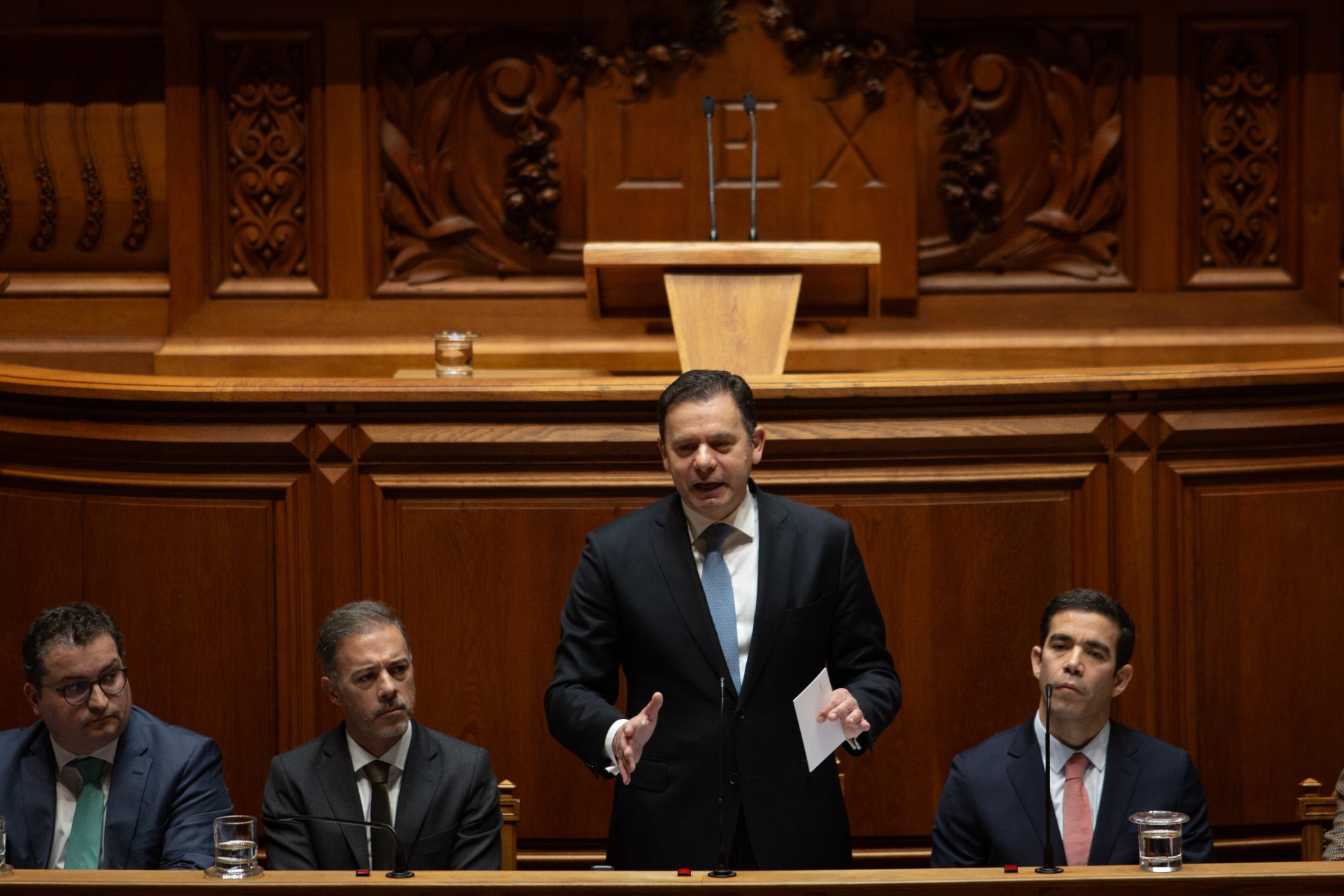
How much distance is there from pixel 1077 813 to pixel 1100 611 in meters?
0.38

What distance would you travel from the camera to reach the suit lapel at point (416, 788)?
293cm

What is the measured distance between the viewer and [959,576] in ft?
12.9

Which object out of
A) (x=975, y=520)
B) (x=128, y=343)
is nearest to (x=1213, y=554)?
(x=975, y=520)

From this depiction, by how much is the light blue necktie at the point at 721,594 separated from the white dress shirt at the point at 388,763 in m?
0.62

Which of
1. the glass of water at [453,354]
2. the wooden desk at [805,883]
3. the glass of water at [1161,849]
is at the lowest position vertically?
the wooden desk at [805,883]

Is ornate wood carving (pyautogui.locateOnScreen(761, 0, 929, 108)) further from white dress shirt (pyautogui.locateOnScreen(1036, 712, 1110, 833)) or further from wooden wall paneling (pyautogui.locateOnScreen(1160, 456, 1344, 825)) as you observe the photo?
white dress shirt (pyautogui.locateOnScreen(1036, 712, 1110, 833))

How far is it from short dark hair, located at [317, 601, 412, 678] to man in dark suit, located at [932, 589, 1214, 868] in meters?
1.10

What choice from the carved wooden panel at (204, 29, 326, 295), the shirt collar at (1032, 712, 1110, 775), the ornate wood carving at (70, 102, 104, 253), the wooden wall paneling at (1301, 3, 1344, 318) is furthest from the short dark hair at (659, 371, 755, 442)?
the ornate wood carving at (70, 102, 104, 253)

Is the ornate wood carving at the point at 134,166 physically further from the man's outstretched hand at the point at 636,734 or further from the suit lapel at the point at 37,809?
the man's outstretched hand at the point at 636,734

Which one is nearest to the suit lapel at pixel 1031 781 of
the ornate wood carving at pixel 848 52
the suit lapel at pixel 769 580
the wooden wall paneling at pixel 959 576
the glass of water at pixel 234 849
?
the suit lapel at pixel 769 580

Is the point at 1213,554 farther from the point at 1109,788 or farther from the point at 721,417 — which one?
the point at 721,417

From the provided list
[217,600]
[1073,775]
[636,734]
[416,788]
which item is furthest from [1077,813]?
[217,600]

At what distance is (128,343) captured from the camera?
550 centimetres

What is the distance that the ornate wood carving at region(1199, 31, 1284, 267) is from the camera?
5.37 meters
